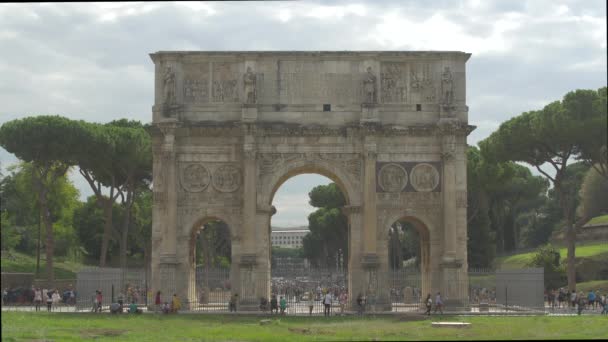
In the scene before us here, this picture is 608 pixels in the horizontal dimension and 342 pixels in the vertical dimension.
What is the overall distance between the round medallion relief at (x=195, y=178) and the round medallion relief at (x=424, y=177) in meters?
7.86

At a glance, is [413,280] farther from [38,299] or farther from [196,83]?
[38,299]

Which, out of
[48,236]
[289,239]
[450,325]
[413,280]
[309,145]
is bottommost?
[450,325]

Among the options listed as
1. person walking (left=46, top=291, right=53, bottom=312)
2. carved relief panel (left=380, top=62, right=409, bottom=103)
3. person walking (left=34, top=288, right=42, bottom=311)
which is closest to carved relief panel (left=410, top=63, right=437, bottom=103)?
carved relief panel (left=380, top=62, right=409, bottom=103)

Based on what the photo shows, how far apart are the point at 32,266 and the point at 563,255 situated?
32738 mm

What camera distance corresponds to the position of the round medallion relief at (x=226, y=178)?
103 ft

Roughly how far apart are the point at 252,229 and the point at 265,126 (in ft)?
12.7

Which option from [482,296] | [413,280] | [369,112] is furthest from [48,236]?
[482,296]

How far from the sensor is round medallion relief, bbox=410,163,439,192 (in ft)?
103

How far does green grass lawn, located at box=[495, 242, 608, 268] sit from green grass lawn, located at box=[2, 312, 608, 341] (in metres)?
23.6

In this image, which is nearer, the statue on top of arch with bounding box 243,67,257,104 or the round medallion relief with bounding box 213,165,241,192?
the statue on top of arch with bounding box 243,67,257,104

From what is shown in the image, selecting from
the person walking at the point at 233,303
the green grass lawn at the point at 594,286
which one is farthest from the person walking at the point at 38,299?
the green grass lawn at the point at 594,286

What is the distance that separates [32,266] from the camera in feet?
156

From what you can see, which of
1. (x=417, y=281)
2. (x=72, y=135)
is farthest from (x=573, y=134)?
(x=72, y=135)

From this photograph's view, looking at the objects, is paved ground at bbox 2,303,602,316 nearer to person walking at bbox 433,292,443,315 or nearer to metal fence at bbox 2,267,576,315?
metal fence at bbox 2,267,576,315
